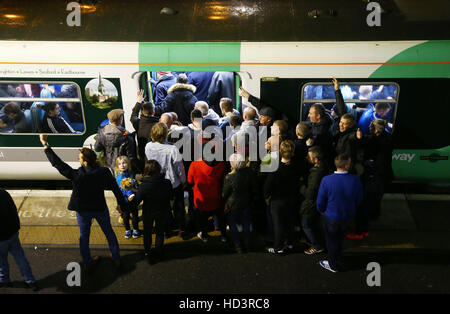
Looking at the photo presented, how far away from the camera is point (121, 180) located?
6.19 m

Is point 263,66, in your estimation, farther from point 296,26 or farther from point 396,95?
point 396,95

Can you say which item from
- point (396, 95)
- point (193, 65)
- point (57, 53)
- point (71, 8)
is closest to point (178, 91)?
point (193, 65)

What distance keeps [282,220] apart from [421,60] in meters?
3.15

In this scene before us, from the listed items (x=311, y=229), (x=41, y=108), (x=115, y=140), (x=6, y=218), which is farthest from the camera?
(x=41, y=108)

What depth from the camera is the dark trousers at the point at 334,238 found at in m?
5.54

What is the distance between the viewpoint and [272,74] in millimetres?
6848

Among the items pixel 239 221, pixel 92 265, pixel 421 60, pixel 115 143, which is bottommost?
pixel 92 265

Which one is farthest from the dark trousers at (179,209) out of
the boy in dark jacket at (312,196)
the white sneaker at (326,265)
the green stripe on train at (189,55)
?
the white sneaker at (326,265)

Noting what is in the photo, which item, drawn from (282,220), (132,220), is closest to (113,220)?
(132,220)

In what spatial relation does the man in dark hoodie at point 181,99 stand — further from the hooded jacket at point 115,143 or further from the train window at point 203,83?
the hooded jacket at point 115,143

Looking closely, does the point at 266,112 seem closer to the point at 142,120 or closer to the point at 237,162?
the point at 237,162

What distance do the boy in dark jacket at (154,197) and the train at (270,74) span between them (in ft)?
6.28

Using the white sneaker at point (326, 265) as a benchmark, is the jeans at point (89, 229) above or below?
above

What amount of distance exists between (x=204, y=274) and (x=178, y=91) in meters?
2.84
